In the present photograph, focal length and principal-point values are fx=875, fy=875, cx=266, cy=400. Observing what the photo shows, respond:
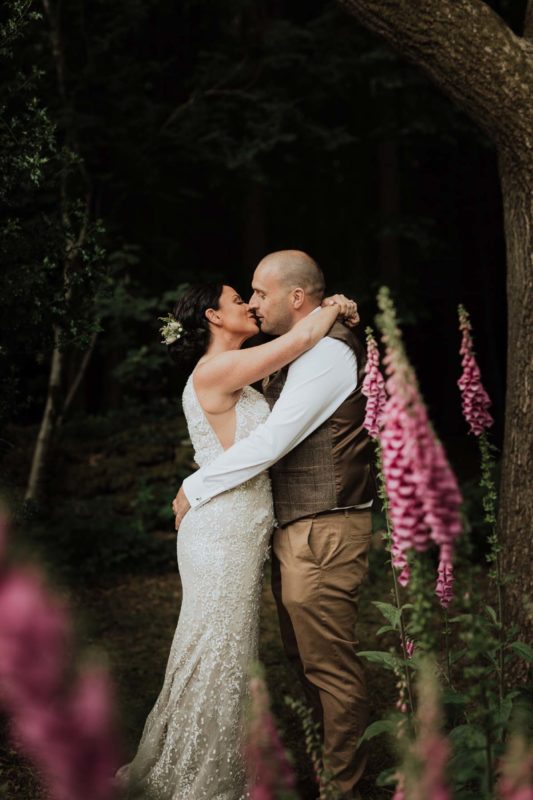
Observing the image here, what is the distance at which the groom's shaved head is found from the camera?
12.8 feet

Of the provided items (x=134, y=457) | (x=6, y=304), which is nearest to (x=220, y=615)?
(x=6, y=304)

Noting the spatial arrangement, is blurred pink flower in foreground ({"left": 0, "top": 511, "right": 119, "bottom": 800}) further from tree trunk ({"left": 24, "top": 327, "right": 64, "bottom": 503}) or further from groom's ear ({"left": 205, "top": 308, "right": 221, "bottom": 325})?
tree trunk ({"left": 24, "top": 327, "right": 64, "bottom": 503})

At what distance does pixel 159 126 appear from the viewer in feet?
31.3

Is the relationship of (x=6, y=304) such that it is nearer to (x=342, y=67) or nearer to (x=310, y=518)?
(x=310, y=518)

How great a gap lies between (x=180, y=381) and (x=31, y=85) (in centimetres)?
779

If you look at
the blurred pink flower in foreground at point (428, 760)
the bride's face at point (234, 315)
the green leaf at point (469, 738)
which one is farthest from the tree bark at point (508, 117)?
the blurred pink flower in foreground at point (428, 760)

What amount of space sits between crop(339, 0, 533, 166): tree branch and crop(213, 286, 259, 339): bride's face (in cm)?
155

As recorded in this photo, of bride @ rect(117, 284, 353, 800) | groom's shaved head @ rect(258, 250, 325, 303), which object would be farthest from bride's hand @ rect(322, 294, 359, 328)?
groom's shaved head @ rect(258, 250, 325, 303)

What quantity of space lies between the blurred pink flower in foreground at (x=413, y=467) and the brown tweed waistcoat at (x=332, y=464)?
176 centimetres

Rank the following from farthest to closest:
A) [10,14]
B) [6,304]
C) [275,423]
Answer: [10,14], [6,304], [275,423]

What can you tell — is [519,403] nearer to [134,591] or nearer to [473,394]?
[473,394]

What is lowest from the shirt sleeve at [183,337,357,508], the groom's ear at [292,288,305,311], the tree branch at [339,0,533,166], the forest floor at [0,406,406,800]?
the forest floor at [0,406,406,800]

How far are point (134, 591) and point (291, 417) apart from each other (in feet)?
15.1

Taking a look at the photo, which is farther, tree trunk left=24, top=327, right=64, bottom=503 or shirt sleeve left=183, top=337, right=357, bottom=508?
tree trunk left=24, top=327, right=64, bottom=503
